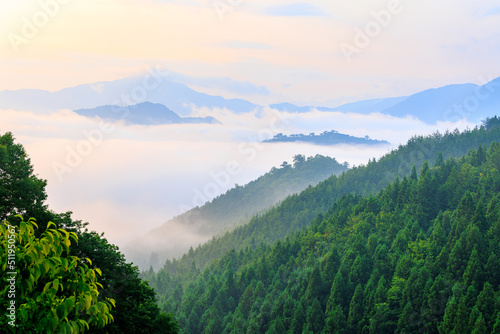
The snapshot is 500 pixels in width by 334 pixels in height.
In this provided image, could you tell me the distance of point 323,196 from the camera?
427ft

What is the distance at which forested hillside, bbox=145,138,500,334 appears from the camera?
4650cm

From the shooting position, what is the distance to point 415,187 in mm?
72688

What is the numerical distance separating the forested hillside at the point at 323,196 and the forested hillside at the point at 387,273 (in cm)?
3658

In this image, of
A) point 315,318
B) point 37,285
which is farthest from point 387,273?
point 37,285

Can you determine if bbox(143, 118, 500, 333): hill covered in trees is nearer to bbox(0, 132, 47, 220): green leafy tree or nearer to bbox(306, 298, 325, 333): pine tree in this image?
bbox(306, 298, 325, 333): pine tree

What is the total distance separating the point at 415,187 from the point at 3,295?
68865mm

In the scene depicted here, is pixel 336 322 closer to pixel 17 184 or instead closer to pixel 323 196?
pixel 17 184

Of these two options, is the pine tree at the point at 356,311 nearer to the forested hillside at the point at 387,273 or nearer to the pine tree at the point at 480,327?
the forested hillside at the point at 387,273

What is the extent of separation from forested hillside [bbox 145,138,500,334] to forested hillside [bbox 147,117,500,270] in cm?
3658

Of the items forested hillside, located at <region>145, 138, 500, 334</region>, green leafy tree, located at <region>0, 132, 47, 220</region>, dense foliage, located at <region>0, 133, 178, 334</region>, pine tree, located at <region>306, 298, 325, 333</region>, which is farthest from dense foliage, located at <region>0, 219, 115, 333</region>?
pine tree, located at <region>306, 298, 325, 333</region>

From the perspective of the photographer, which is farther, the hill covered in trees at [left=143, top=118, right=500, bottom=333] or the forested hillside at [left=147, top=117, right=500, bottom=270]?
the forested hillside at [left=147, top=117, right=500, bottom=270]

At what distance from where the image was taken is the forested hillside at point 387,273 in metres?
46.5

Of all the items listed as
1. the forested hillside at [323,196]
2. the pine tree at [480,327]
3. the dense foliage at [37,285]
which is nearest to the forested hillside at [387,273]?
the pine tree at [480,327]

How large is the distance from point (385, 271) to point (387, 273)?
0.92 feet
